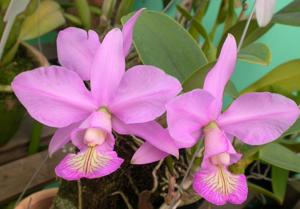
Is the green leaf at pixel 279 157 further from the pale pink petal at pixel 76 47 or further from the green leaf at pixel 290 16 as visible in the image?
the pale pink petal at pixel 76 47

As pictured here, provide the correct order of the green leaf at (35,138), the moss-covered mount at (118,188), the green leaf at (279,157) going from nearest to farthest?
the green leaf at (279,157) → the moss-covered mount at (118,188) → the green leaf at (35,138)

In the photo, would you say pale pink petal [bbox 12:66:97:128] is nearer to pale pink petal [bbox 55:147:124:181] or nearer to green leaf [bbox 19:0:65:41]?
pale pink petal [bbox 55:147:124:181]

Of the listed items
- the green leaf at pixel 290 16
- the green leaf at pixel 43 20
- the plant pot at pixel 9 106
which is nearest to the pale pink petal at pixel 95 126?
the green leaf at pixel 290 16

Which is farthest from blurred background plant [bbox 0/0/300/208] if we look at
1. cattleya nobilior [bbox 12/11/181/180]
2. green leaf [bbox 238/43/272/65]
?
cattleya nobilior [bbox 12/11/181/180]

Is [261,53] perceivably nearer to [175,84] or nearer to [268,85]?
[268,85]

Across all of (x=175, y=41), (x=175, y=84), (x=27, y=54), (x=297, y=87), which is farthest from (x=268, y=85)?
(x=27, y=54)

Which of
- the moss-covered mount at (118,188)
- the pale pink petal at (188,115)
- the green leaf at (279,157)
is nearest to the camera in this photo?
the pale pink petal at (188,115)

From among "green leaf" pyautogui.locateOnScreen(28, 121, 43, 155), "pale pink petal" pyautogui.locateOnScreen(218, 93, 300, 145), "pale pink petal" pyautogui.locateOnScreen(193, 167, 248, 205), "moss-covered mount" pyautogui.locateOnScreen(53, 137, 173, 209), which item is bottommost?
"green leaf" pyautogui.locateOnScreen(28, 121, 43, 155)

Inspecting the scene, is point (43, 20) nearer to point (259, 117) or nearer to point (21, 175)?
point (21, 175)
